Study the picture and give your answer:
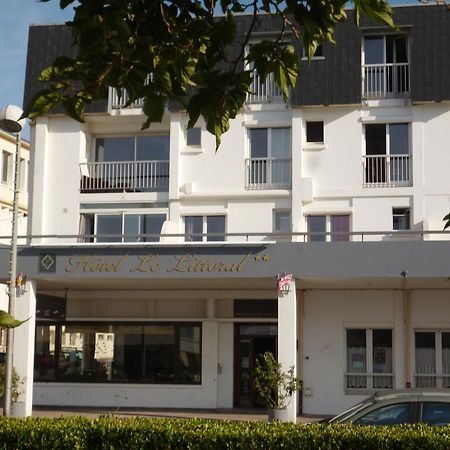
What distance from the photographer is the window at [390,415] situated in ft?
40.4

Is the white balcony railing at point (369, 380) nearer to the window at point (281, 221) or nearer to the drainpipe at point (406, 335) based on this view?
the drainpipe at point (406, 335)

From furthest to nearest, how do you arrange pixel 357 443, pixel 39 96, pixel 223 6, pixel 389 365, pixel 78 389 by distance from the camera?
1. pixel 78 389
2. pixel 389 365
3. pixel 357 443
4. pixel 223 6
5. pixel 39 96

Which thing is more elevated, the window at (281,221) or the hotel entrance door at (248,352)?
the window at (281,221)

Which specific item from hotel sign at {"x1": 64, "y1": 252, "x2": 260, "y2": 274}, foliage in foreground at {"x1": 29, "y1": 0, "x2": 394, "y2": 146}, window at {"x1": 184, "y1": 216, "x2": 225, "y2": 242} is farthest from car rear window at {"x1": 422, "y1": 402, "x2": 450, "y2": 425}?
window at {"x1": 184, "y1": 216, "x2": 225, "y2": 242}

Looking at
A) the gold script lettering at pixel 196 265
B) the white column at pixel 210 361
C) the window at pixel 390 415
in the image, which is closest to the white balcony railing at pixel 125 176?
the white column at pixel 210 361

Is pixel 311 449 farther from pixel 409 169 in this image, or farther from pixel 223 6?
pixel 409 169

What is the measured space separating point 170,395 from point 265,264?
272 inches

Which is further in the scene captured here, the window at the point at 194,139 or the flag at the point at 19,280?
the window at the point at 194,139

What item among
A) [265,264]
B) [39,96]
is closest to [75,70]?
[39,96]

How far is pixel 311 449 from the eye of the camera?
9.18m

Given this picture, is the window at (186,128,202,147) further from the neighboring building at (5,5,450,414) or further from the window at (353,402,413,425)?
the window at (353,402,413,425)

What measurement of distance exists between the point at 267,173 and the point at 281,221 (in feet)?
5.21

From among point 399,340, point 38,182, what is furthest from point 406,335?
point 38,182

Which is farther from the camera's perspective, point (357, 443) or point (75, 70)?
point (357, 443)
